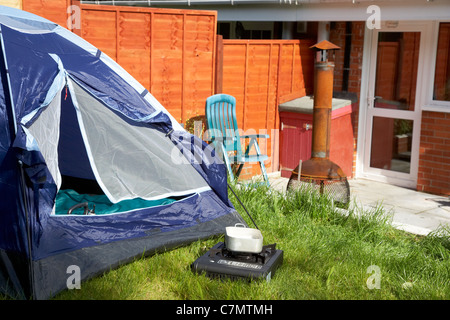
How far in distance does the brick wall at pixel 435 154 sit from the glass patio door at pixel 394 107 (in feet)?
0.61

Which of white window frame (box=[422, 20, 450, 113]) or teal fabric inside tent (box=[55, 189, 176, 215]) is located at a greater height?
white window frame (box=[422, 20, 450, 113])

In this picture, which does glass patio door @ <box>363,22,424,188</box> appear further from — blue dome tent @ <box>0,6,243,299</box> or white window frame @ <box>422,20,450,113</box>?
blue dome tent @ <box>0,6,243,299</box>

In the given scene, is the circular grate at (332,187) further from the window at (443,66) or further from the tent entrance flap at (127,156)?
the window at (443,66)

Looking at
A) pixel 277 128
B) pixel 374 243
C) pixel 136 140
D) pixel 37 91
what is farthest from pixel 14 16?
pixel 277 128

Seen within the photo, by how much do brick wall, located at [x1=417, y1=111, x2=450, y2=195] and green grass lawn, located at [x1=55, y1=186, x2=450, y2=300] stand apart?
2.24 meters

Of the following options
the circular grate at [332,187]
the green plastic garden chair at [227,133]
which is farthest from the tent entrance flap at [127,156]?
the green plastic garden chair at [227,133]

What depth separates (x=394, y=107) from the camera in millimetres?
7961

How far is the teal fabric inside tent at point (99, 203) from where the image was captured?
4816 mm

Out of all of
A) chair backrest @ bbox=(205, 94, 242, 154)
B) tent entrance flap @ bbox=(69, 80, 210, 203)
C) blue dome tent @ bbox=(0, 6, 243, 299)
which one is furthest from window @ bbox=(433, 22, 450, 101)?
tent entrance flap @ bbox=(69, 80, 210, 203)

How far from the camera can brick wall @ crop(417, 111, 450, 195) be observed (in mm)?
7352

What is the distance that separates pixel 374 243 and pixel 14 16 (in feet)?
11.2

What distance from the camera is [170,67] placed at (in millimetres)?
6855

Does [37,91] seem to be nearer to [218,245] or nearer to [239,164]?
[218,245]

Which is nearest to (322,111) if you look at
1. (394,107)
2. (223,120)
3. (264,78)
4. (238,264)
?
(223,120)
